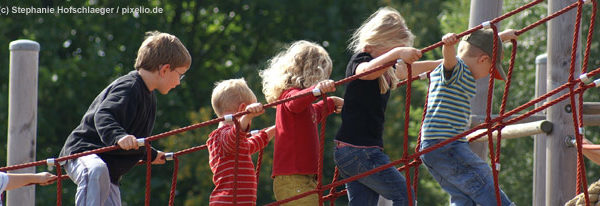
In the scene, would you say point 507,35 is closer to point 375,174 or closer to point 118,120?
point 375,174

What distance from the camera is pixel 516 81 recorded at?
13531 mm

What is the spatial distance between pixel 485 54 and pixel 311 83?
2.53ft

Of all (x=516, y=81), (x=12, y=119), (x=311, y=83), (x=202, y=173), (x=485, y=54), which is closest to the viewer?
(x=485, y=54)

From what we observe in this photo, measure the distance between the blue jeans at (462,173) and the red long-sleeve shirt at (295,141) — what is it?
55 centimetres

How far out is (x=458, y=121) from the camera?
3.92 metres

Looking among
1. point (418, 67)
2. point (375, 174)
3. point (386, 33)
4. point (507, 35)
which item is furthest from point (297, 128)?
point (507, 35)

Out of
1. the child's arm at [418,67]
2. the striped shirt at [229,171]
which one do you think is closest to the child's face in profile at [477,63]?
the child's arm at [418,67]

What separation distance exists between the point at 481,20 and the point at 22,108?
2419 millimetres

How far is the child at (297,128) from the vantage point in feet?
14.1

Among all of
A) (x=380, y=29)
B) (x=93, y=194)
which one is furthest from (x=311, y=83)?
(x=93, y=194)

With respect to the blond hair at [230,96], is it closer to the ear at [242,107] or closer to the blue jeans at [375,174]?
the ear at [242,107]

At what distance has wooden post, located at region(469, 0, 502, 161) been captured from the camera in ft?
16.7

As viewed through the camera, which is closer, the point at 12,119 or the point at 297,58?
the point at 297,58

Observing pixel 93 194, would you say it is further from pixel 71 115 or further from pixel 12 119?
pixel 71 115
